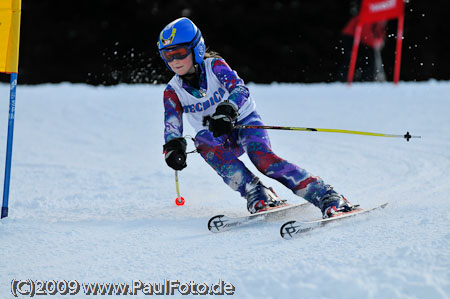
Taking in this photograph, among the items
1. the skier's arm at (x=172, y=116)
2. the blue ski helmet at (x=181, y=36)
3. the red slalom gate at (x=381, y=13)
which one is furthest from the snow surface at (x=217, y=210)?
the red slalom gate at (x=381, y=13)

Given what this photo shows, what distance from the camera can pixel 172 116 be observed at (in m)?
3.45

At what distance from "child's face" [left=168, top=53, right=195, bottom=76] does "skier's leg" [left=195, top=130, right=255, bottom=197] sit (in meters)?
0.41

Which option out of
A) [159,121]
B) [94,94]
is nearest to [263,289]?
[159,121]

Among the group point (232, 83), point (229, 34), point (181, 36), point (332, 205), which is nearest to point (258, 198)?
point (332, 205)

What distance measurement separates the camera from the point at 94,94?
10.4 metres

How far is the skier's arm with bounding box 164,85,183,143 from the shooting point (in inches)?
134

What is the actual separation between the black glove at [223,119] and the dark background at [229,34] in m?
15.2

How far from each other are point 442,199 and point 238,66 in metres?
15.5

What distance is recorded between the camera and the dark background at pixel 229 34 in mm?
18141

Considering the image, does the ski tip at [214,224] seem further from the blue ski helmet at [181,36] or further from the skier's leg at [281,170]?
the blue ski helmet at [181,36]

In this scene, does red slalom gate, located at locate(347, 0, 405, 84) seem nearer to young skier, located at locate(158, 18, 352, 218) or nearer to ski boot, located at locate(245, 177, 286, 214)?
young skier, located at locate(158, 18, 352, 218)

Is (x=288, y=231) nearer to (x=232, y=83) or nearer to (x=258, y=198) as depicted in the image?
(x=258, y=198)

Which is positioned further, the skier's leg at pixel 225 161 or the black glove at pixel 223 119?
the skier's leg at pixel 225 161

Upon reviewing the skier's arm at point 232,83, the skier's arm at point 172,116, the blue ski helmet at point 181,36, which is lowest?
the skier's arm at point 172,116
